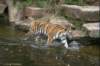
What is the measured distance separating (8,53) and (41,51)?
93 centimetres

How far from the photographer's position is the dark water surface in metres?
8.86

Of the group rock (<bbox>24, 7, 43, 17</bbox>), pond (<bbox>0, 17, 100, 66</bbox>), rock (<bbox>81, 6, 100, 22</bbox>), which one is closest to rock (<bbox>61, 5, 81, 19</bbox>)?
rock (<bbox>81, 6, 100, 22</bbox>)

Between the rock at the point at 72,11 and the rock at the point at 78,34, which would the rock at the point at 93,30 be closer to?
the rock at the point at 78,34

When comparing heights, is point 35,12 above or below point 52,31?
above

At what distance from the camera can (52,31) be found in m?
10.4

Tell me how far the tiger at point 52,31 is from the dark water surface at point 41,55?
0.33 m

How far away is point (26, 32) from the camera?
38.6 feet

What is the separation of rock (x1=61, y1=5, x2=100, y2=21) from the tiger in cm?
62

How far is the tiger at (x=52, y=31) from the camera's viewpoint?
10.3 m

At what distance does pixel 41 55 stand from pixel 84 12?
2.44 m

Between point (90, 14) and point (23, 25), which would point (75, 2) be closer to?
point (90, 14)

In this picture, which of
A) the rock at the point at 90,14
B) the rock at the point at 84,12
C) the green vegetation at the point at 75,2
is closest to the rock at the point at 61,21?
the rock at the point at 84,12

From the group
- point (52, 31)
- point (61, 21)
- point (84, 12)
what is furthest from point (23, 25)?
point (84, 12)

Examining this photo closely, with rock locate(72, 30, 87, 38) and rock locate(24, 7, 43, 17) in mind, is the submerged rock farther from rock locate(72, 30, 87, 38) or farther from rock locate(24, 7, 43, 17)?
rock locate(24, 7, 43, 17)
